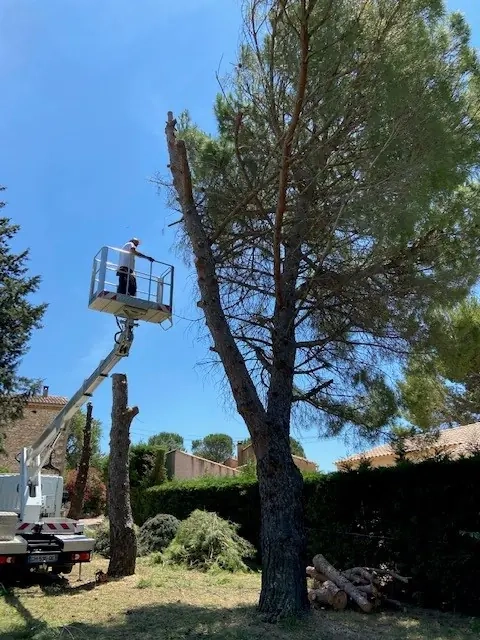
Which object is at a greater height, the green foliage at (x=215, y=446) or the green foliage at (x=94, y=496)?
the green foliage at (x=215, y=446)

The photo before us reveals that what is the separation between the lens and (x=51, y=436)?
34.5 feet

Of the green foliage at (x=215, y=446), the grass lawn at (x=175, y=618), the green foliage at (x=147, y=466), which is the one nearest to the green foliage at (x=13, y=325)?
the green foliage at (x=147, y=466)

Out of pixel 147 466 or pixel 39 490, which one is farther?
pixel 147 466

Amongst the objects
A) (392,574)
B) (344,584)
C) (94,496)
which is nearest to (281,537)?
(344,584)

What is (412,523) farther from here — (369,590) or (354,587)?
(354,587)

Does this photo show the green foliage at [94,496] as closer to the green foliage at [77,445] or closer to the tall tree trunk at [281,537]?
the green foliage at [77,445]

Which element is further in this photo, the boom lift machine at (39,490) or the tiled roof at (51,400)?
the tiled roof at (51,400)

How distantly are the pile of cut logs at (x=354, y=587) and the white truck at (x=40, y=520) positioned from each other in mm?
4202

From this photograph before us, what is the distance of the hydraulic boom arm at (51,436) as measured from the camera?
9203 mm

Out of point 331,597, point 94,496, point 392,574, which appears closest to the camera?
point 331,597

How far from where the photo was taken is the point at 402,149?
7320 millimetres

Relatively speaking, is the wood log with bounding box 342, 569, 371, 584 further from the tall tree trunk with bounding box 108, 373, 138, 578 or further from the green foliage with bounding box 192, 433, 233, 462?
the green foliage with bounding box 192, 433, 233, 462

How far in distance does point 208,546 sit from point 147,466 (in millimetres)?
9712

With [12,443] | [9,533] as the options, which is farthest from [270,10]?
[12,443]
